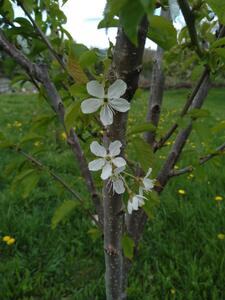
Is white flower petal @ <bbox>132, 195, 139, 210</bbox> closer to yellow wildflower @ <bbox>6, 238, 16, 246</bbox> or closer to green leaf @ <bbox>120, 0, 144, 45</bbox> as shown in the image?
green leaf @ <bbox>120, 0, 144, 45</bbox>

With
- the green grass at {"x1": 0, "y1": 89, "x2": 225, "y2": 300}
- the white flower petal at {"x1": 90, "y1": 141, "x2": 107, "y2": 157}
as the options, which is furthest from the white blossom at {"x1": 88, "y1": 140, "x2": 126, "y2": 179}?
the green grass at {"x1": 0, "y1": 89, "x2": 225, "y2": 300}

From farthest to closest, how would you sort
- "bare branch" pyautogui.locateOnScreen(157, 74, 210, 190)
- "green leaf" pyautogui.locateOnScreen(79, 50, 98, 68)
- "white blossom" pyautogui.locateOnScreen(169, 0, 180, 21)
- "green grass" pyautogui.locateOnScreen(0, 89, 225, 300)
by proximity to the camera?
"green grass" pyautogui.locateOnScreen(0, 89, 225, 300), "bare branch" pyautogui.locateOnScreen(157, 74, 210, 190), "green leaf" pyautogui.locateOnScreen(79, 50, 98, 68), "white blossom" pyautogui.locateOnScreen(169, 0, 180, 21)

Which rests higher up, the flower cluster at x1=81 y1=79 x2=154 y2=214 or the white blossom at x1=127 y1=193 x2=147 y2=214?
the flower cluster at x1=81 y1=79 x2=154 y2=214

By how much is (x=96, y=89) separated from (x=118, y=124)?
152 mm

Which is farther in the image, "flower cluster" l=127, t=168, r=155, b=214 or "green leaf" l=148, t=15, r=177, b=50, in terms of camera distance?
"flower cluster" l=127, t=168, r=155, b=214

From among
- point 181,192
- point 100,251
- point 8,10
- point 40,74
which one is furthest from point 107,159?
point 181,192

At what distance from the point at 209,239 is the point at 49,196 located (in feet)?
4.17

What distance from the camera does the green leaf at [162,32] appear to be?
0.62 metres

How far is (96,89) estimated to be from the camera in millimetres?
658

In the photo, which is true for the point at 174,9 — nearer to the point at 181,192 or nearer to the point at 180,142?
the point at 180,142

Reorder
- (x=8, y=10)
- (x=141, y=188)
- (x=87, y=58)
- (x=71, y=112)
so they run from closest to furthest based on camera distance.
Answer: (x=71, y=112)
(x=87, y=58)
(x=141, y=188)
(x=8, y=10)

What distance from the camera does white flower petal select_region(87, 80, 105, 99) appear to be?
25.6 inches

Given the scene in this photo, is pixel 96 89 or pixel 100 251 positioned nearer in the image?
pixel 96 89

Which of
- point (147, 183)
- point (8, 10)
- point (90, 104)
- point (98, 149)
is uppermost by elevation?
point (8, 10)
